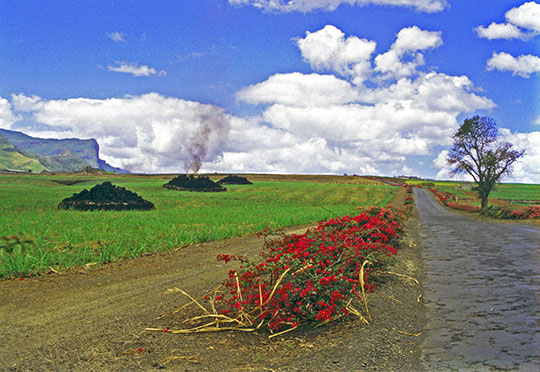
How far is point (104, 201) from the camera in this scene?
89.4ft

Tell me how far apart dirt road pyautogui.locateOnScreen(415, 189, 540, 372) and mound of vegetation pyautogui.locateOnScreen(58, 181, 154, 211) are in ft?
65.1

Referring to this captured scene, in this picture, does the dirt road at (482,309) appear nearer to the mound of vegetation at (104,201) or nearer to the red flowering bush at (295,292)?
the red flowering bush at (295,292)

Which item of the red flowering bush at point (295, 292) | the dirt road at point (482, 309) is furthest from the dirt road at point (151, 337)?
the dirt road at point (482, 309)

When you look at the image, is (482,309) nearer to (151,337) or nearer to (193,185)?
(151,337)

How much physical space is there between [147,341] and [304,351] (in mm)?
2050

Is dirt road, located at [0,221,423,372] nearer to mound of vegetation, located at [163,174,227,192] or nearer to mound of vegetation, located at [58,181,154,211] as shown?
mound of vegetation, located at [58,181,154,211]

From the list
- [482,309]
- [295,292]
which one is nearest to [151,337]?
[295,292]

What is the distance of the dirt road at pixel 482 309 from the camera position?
16.8 ft

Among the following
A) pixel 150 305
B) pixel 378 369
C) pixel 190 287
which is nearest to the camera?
pixel 378 369

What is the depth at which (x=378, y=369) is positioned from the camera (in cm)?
459

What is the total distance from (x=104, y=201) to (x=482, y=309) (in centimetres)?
2488

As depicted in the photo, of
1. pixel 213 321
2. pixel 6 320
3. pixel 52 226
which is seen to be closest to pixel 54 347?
pixel 6 320

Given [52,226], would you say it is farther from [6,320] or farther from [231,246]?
[6,320]

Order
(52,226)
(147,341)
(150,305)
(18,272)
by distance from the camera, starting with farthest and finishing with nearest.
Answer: (52,226) → (18,272) → (150,305) → (147,341)
